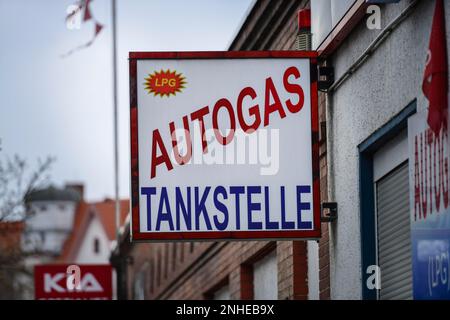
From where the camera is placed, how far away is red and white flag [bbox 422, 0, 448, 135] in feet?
26.8

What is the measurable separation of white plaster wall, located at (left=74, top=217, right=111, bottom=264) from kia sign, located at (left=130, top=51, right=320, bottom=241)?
103762 millimetres

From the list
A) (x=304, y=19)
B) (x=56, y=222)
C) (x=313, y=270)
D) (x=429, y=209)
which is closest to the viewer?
(x=429, y=209)

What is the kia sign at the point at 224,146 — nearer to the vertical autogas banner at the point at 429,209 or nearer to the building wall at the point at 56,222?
the vertical autogas banner at the point at 429,209

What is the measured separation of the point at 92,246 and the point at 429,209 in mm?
109182

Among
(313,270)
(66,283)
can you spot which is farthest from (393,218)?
(66,283)

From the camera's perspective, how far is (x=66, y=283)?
23.1m

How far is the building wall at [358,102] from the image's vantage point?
9078 mm

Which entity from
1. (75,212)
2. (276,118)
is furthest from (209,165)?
(75,212)

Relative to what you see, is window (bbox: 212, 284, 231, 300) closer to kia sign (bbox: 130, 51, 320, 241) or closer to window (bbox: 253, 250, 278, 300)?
window (bbox: 253, 250, 278, 300)

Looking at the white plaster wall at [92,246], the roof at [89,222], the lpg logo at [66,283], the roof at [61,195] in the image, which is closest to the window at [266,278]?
the lpg logo at [66,283]

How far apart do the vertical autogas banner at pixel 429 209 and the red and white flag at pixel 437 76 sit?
0.31 ft

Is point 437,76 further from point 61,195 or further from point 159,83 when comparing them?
point 61,195
